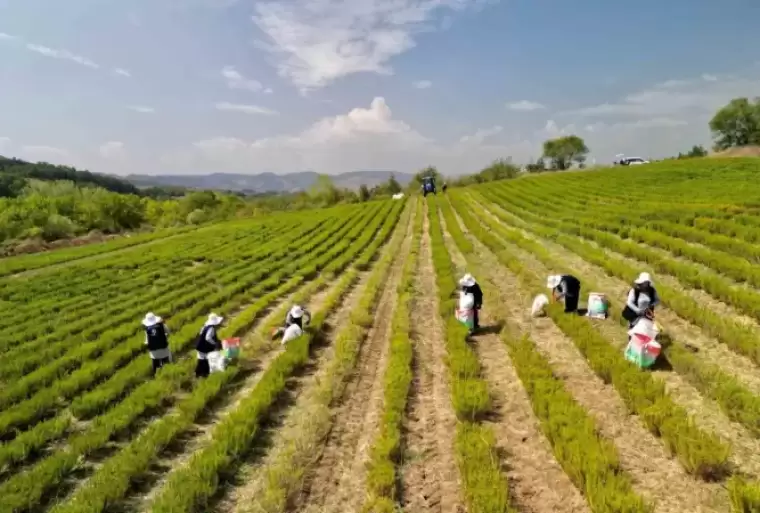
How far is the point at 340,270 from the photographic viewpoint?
19.4 metres

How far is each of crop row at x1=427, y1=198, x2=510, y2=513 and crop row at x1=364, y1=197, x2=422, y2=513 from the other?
716mm

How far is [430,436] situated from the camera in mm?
6570

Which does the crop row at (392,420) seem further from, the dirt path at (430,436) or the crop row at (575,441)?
the crop row at (575,441)

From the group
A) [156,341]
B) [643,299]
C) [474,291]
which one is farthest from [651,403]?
[156,341]

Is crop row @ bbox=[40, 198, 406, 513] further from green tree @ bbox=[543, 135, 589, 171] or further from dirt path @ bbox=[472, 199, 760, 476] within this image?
green tree @ bbox=[543, 135, 589, 171]

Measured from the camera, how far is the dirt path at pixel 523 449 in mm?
5027

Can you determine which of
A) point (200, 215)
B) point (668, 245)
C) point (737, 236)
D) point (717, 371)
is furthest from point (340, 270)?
point (200, 215)

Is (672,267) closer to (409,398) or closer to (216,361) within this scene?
(409,398)

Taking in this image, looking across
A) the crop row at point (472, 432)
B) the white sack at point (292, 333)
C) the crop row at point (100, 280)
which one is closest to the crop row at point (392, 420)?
the crop row at point (472, 432)

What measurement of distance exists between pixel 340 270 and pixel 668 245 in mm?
10718

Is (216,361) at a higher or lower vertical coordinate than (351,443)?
higher

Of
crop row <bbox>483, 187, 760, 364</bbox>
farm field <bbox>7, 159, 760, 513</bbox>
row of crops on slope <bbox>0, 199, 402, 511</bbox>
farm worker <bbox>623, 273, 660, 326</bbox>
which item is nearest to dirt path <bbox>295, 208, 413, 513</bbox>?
farm field <bbox>7, 159, 760, 513</bbox>

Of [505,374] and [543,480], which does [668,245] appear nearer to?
[505,374]

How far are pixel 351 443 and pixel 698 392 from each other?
446cm
